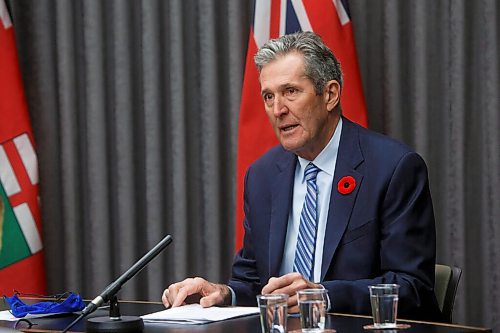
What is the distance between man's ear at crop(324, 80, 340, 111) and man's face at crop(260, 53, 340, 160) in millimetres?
44

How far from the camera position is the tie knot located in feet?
9.59

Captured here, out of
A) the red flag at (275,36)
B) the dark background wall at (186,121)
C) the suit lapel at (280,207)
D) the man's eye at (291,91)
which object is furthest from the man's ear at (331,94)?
the dark background wall at (186,121)

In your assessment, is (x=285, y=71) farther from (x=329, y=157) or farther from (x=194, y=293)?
(x=194, y=293)

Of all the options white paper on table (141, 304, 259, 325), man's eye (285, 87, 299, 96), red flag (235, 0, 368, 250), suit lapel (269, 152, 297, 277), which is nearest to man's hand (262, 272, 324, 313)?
white paper on table (141, 304, 259, 325)

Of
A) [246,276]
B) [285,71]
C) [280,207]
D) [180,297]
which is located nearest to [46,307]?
[180,297]

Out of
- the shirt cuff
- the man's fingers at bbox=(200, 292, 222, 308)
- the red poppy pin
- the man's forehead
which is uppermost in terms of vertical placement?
the man's forehead

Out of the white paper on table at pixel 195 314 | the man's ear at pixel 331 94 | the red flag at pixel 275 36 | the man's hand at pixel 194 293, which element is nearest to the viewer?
the white paper on table at pixel 195 314

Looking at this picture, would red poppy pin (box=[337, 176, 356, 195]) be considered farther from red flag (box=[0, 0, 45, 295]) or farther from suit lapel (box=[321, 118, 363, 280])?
red flag (box=[0, 0, 45, 295])

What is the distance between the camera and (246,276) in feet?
9.67

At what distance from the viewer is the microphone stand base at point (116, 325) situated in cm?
202

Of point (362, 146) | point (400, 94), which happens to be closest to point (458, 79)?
point (400, 94)

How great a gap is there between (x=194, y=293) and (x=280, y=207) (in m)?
0.52

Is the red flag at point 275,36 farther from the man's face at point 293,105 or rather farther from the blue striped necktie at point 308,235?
the blue striped necktie at point 308,235

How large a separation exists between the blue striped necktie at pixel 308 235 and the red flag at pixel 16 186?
1.74m
